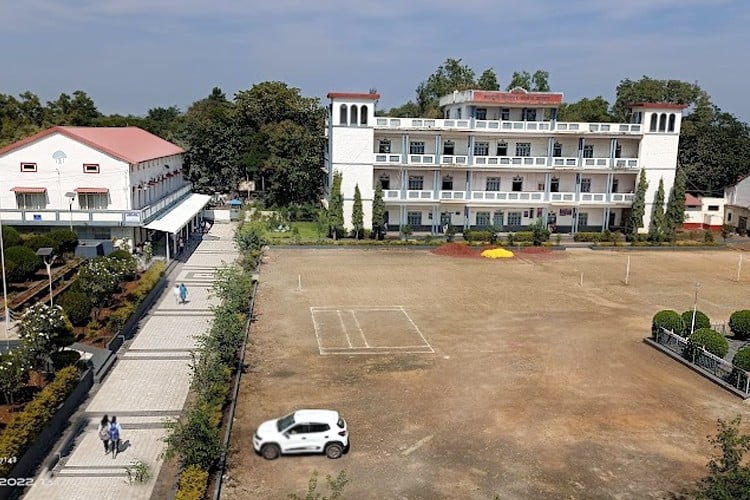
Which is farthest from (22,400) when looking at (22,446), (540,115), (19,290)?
(540,115)

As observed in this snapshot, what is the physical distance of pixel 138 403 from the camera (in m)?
17.5

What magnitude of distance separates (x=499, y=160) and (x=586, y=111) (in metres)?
26.4

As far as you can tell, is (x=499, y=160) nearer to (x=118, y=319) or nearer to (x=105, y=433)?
(x=118, y=319)

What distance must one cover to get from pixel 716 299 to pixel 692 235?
62.3 ft

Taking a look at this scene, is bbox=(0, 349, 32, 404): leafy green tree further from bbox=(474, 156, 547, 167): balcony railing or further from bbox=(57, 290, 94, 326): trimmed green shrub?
bbox=(474, 156, 547, 167): balcony railing

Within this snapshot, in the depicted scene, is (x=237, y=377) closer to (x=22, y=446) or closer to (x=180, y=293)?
(x=22, y=446)

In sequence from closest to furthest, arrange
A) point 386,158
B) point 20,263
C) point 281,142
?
point 20,263 < point 386,158 < point 281,142

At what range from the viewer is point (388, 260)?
3812 cm

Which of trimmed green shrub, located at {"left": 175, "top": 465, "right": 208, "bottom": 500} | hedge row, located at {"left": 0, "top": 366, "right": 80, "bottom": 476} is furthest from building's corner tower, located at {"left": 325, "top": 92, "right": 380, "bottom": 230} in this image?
trimmed green shrub, located at {"left": 175, "top": 465, "right": 208, "bottom": 500}

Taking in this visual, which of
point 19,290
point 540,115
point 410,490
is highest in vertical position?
point 540,115

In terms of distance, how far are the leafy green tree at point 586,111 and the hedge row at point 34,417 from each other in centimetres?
5883

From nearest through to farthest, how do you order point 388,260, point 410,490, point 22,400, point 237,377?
point 410,490 → point 22,400 → point 237,377 → point 388,260

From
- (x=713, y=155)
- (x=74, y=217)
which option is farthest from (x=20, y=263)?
A: (x=713, y=155)

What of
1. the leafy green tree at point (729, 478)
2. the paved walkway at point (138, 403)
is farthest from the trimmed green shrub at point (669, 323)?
the paved walkway at point (138, 403)
